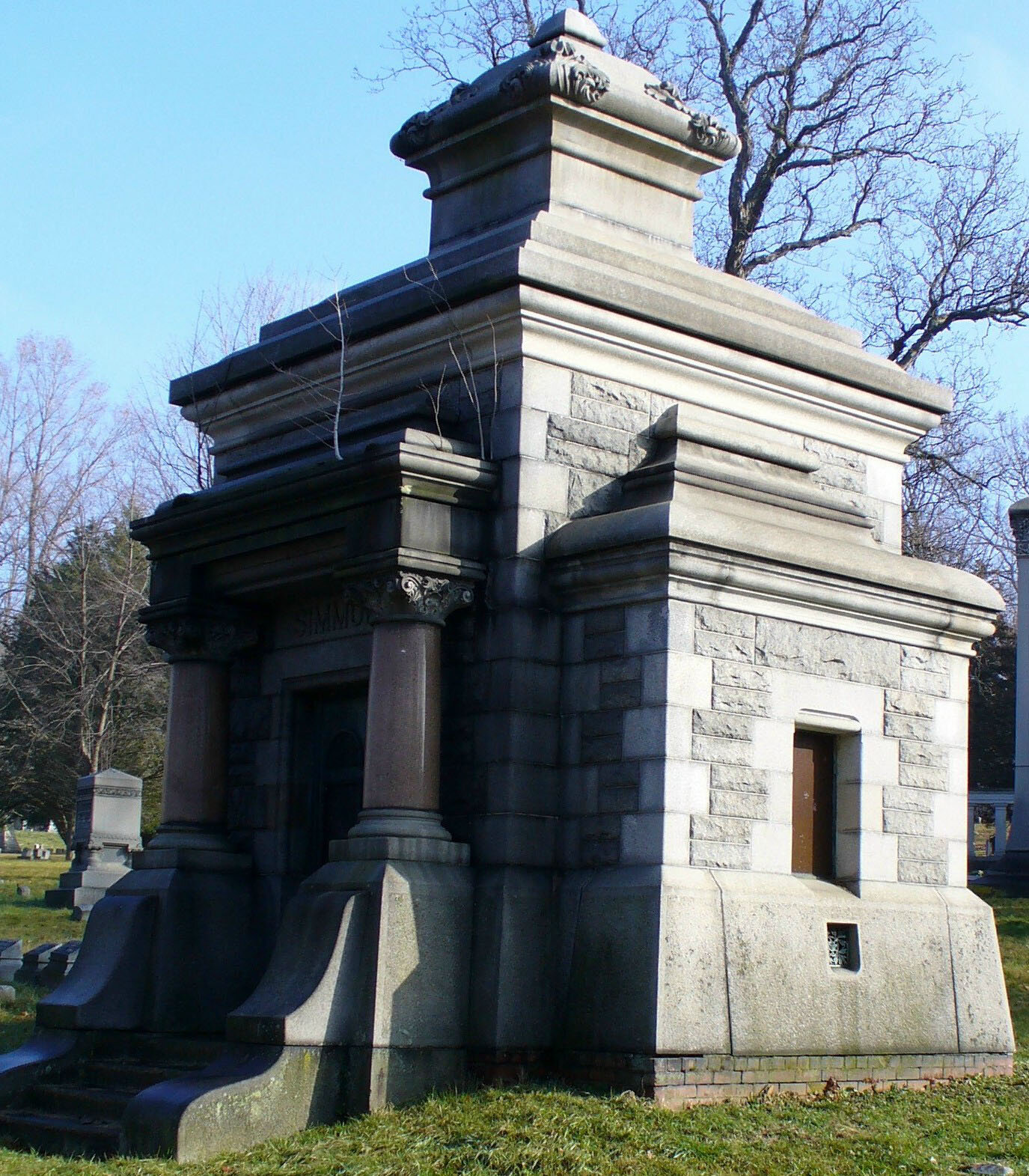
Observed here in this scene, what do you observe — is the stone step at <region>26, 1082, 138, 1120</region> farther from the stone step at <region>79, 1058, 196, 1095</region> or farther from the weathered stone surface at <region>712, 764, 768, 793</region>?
the weathered stone surface at <region>712, 764, 768, 793</region>

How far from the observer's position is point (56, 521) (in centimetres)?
4100

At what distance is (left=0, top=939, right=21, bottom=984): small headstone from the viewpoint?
1616 cm

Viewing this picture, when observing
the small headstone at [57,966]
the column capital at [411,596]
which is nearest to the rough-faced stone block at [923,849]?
the column capital at [411,596]

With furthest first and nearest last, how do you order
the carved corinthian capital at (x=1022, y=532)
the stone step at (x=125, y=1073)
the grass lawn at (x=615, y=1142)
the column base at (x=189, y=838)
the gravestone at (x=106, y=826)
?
the gravestone at (x=106, y=826)
the carved corinthian capital at (x=1022, y=532)
the column base at (x=189, y=838)
the stone step at (x=125, y=1073)
the grass lawn at (x=615, y=1142)

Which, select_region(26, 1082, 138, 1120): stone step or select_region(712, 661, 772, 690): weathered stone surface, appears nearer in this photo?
select_region(26, 1082, 138, 1120): stone step

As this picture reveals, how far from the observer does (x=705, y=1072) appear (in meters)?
8.57

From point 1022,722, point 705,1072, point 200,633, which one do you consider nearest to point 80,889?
point 1022,722

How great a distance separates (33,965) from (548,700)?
892 centimetres

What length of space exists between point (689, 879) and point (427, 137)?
530 cm

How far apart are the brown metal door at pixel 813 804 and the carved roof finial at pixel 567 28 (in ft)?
15.5

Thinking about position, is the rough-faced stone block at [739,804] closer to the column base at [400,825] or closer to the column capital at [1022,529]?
the column base at [400,825]

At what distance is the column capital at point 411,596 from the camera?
909 cm

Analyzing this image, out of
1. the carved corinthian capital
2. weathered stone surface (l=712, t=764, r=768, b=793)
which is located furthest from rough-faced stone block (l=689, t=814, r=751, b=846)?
the carved corinthian capital

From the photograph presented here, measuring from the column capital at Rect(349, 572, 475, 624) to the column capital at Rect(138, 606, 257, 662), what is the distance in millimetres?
1755
